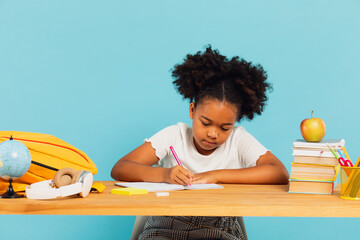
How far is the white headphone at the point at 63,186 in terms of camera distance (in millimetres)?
1095

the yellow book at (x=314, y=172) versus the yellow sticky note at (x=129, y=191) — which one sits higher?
the yellow book at (x=314, y=172)

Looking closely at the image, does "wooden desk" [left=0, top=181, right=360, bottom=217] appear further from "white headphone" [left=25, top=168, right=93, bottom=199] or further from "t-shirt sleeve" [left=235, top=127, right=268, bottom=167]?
"t-shirt sleeve" [left=235, top=127, right=268, bottom=167]

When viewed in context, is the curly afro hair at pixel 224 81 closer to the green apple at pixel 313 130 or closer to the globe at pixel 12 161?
the green apple at pixel 313 130

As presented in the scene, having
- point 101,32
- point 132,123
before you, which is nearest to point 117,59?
point 101,32

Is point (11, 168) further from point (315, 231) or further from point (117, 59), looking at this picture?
point (315, 231)

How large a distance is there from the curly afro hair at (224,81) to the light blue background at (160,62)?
1022 mm

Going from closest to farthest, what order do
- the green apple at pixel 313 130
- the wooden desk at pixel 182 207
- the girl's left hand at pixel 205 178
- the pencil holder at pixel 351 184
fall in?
1. the wooden desk at pixel 182 207
2. the pencil holder at pixel 351 184
3. the green apple at pixel 313 130
4. the girl's left hand at pixel 205 178

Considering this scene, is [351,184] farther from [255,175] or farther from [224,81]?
[224,81]

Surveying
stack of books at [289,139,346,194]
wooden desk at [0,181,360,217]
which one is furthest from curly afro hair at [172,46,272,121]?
wooden desk at [0,181,360,217]

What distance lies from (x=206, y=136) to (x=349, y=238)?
5.51 feet

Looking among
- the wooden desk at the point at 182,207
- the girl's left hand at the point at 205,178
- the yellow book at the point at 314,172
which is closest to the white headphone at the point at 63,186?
the wooden desk at the point at 182,207

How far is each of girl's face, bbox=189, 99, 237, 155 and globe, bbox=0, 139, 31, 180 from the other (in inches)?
29.7

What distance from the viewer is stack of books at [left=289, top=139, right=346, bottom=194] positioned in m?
1.28

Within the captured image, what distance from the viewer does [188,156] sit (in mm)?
1857
